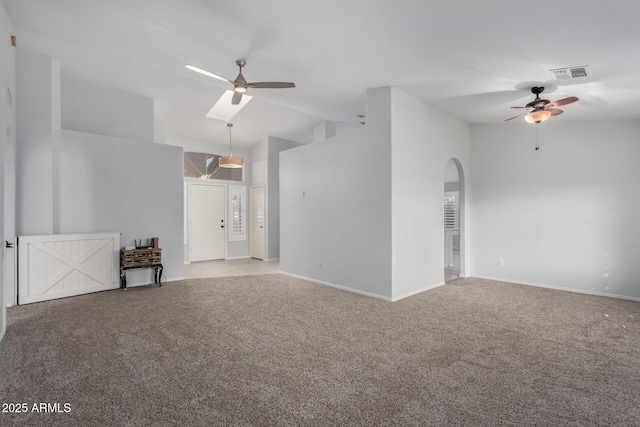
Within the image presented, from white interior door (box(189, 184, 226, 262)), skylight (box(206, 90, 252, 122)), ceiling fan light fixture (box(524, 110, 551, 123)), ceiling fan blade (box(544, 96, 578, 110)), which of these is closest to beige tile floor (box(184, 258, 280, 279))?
white interior door (box(189, 184, 226, 262))

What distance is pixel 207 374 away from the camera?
242 cm

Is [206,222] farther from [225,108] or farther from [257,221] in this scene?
[225,108]

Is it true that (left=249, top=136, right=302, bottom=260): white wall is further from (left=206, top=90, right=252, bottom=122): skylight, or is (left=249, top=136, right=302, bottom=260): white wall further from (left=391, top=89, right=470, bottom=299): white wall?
(left=391, top=89, right=470, bottom=299): white wall

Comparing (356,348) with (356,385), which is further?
(356,348)

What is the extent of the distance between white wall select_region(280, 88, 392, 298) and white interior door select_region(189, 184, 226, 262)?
114 inches

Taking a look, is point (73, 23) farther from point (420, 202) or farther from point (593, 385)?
point (593, 385)

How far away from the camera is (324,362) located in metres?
2.64

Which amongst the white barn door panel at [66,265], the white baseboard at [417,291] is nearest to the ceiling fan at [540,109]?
the white baseboard at [417,291]

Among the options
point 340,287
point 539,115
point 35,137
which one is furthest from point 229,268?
point 539,115

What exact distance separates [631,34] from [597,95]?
1.57 meters

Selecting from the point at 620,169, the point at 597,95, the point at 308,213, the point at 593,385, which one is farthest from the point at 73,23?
the point at 620,169

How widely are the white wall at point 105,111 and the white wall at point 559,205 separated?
6.25 m

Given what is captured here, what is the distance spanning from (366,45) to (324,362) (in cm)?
316

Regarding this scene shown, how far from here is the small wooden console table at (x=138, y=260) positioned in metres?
5.07
